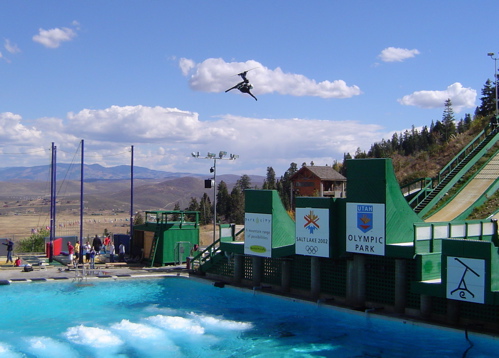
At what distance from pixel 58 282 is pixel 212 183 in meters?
12.2

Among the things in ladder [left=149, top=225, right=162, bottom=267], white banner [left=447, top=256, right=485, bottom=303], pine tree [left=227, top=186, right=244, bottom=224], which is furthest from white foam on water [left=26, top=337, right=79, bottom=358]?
pine tree [left=227, top=186, right=244, bottom=224]

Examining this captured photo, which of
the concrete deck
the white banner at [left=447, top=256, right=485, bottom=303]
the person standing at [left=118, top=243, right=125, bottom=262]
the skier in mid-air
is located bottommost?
the concrete deck

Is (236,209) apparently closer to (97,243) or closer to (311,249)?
(97,243)

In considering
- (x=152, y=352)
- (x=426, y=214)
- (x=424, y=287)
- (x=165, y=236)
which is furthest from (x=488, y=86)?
(x=152, y=352)

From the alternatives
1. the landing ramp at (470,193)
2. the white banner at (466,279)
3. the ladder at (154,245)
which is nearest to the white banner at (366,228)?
the white banner at (466,279)

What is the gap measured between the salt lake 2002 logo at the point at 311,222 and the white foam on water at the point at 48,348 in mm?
11158

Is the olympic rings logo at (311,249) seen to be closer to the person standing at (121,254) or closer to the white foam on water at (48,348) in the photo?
the white foam on water at (48,348)

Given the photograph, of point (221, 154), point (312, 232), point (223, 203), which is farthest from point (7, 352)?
point (223, 203)

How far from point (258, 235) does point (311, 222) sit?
4.01 m

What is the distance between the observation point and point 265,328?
22016 millimetres

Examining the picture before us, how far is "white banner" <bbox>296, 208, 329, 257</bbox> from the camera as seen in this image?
78.5 feet

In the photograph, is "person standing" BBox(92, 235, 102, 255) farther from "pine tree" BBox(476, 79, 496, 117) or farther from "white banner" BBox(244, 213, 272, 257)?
"pine tree" BBox(476, 79, 496, 117)

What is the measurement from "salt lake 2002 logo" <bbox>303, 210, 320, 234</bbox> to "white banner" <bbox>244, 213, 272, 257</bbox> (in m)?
2.79

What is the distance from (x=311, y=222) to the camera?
24.5 m
